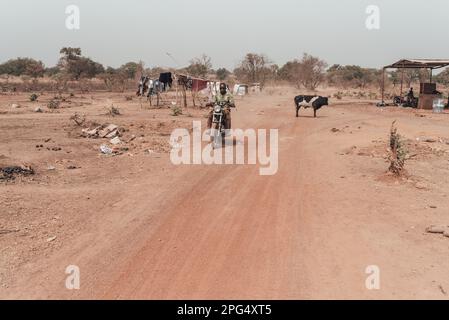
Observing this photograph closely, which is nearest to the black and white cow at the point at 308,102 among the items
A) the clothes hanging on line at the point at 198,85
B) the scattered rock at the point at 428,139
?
the scattered rock at the point at 428,139

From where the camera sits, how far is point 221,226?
20.2 ft

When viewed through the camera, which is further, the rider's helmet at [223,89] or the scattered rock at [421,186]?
the rider's helmet at [223,89]

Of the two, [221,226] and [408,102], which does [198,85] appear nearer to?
[408,102]

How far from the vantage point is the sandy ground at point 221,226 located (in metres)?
4.61

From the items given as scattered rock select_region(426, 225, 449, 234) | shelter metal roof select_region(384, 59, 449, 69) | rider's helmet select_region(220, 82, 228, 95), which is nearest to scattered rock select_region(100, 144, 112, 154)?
rider's helmet select_region(220, 82, 228, 95)

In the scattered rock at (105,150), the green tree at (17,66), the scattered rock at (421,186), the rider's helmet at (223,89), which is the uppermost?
the green tree at (17,66)

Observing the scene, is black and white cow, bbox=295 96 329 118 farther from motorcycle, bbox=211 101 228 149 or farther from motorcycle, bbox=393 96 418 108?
motorcycle, bbox=211 101 228 149

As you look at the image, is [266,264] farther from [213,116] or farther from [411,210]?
[213,116]

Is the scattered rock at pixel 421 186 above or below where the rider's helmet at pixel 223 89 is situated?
below

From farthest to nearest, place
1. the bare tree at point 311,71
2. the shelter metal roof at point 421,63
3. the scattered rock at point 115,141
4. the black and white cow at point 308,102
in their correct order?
the bare tree at point 311,71
the shelter metal roof at point 421,63
the black and white cow at point 308,102
the scattered rock at point 115,141

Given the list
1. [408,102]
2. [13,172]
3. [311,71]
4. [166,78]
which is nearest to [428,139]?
[13,172]

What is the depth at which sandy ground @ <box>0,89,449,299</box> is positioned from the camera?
15.1 feet

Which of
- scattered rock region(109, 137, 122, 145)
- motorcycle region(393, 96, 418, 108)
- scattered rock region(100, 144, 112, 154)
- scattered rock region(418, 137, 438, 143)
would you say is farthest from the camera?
motorcycle region(393, 96, 418, 108)

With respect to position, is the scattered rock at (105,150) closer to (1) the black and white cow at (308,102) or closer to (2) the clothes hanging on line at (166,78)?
(1) the black and white cow at (308,102)
